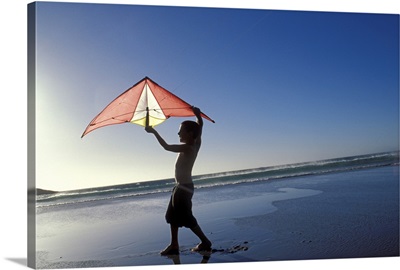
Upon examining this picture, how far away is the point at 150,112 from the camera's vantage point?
5727 mm

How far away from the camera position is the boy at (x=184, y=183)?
5.69m

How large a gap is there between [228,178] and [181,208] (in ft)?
1.87

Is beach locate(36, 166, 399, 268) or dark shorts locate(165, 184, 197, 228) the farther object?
dark shorts locate(165, 184, 197, 228)

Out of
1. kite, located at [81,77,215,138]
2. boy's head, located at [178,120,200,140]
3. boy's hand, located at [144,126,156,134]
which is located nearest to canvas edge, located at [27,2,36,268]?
kite, located at [81,77,215,138]

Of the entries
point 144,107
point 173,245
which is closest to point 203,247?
point 173,245

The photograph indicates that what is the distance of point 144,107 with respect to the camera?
5707 mm

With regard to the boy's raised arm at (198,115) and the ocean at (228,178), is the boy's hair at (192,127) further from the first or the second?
the ocean at (228,178)

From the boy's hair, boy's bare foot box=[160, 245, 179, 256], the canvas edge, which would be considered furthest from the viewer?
the boy's hair

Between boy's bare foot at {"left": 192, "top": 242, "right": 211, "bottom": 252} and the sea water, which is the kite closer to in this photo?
A: the sea water

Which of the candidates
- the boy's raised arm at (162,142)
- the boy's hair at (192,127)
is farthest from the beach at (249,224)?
the boy's hair at (192,127)

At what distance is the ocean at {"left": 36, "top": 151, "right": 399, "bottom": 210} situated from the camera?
5613 mm

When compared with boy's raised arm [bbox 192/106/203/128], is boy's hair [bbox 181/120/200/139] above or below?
below

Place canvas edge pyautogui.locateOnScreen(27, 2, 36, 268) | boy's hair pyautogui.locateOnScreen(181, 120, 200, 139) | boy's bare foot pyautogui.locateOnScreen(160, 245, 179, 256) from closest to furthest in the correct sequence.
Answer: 1. canvas edge pyautogui.locateOnScreen(27, 2, 36, 268)
2. boy's bare foot pyautogui.locateOnScreen(160, 245, 179, 256)
3. boy's hair pyautogui.locateOnScreen(181, 120, 200, 139)

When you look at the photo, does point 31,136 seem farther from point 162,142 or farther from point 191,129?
point 191,129
